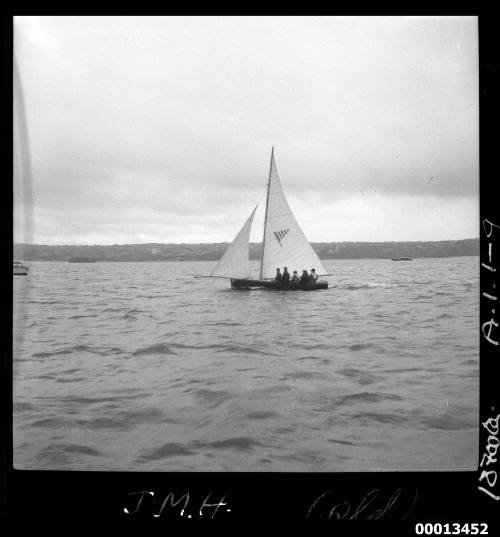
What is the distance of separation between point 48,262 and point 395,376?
336 centimetres

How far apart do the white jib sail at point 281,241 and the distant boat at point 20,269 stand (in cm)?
231

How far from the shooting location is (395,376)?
3291mm

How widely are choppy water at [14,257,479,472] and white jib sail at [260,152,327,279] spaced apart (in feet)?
2.14

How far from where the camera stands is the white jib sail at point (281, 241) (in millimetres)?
3507

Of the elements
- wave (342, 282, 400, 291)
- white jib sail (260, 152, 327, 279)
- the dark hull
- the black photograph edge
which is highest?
white jib sail (260, 152, 327, 279)

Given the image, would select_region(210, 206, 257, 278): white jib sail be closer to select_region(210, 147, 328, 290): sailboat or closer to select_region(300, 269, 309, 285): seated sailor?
select_region(210, 147, 328, 290): sailboat

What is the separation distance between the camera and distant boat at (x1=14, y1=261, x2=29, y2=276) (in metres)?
3.13

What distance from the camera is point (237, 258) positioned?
455 cm

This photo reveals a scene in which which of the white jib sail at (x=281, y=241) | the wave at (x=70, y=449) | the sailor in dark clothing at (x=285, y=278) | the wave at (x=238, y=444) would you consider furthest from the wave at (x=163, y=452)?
the sailor in dark clothing at (x=285, y=278)
